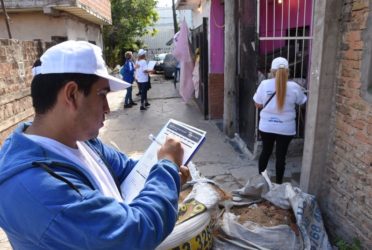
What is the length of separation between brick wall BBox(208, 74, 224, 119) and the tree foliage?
13392 millimetres

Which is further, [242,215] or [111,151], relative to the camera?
[242,215]

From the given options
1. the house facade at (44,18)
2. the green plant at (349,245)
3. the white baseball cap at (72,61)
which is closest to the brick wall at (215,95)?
the house facade at (44,18)

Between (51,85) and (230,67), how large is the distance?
5661mm

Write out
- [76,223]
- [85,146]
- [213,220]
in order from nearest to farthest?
[76,223]
[85,146]
[213,220]

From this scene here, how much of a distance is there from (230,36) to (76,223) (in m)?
5.93

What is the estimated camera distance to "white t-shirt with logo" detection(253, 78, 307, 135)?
13.5 ft

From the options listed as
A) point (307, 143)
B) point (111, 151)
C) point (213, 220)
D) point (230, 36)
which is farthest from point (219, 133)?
point (111, 151)

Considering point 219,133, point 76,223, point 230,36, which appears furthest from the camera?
point 219,133

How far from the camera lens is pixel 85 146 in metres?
1.40

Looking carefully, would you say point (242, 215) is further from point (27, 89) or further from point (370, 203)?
point (27, 89)

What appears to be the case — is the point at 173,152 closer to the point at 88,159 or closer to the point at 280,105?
the point at 88,159

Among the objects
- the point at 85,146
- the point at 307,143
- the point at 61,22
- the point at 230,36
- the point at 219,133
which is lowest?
the point at 219,133

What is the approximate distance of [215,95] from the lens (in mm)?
8148

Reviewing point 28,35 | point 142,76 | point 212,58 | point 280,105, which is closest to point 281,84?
point 280,105
